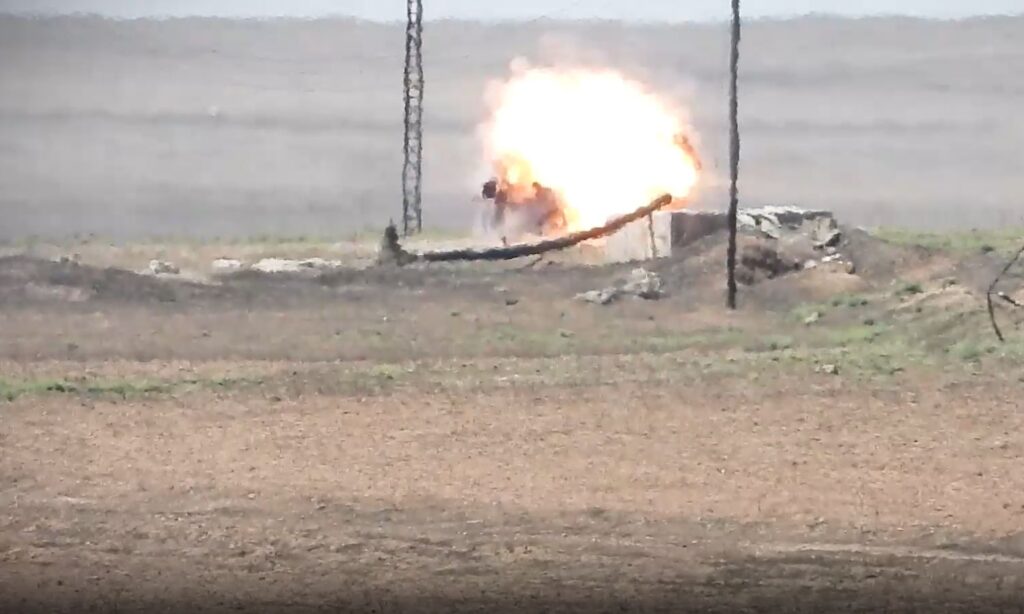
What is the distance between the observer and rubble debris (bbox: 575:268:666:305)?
17.8 ft

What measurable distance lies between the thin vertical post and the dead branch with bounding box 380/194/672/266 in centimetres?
22

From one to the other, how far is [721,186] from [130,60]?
201 cm

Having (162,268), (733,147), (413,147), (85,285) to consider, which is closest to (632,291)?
(733,147)

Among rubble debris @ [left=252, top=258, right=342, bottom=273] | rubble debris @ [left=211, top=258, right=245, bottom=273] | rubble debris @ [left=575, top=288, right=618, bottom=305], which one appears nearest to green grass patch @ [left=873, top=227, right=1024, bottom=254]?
rubble debris @ [left=575, top=288, right=618, bottom=305]

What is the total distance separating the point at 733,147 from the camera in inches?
213

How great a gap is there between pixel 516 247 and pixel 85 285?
1434mm

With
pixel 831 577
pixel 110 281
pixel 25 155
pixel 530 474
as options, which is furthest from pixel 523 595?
pixel 25 155

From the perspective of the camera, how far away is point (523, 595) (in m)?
5.14

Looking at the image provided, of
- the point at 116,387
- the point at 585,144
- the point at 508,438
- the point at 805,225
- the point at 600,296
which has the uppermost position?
the point at 585,144

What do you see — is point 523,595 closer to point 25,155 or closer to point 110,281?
point 110,281

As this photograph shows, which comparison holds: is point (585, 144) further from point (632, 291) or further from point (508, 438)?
point (508, 438)

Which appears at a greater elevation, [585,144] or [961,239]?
[585,144]

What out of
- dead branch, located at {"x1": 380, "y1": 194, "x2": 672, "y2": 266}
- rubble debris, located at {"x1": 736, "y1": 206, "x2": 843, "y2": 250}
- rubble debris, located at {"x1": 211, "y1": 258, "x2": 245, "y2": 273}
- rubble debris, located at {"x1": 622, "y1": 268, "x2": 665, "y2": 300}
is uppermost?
rubble debris, located at {"x1": 736, "y1": 206, "x2": 843, "y2": 250}

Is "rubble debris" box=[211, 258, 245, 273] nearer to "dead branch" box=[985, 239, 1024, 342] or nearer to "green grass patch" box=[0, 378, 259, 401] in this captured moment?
"green grass patch" box=[0, 378, 259, 401]
